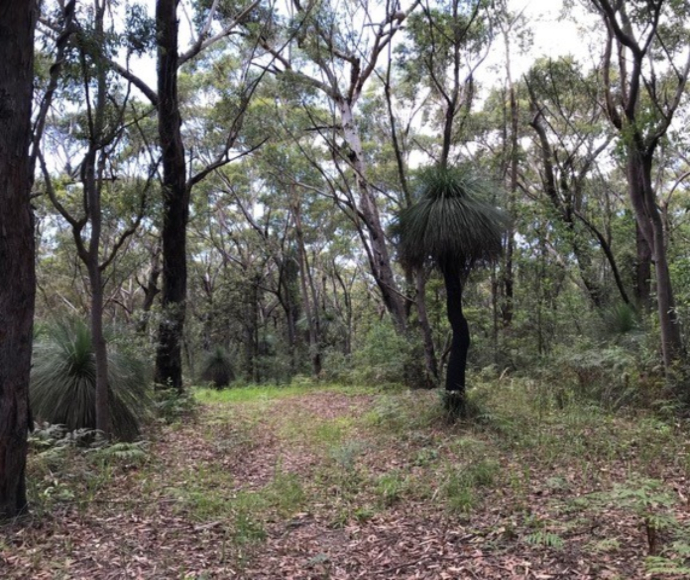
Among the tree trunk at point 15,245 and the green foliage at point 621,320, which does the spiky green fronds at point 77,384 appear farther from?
the green foliage at point 621,320

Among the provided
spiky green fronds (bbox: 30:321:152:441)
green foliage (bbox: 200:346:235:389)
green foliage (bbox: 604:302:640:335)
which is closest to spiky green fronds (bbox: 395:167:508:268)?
spiky green fronds (bbox: 30:321:152:441)

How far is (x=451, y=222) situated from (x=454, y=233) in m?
0.15

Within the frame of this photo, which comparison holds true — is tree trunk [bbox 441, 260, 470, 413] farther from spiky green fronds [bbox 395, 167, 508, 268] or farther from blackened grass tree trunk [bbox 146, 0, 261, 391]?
blackened grass tree trunk [bbox 146, 0, 261, 391]

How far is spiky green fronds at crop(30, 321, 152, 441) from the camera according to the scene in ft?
19.9

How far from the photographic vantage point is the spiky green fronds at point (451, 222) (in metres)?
6.68

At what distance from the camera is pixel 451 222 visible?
6695 millimetres

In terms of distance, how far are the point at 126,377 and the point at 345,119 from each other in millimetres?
8571

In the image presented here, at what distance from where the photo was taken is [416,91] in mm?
16750

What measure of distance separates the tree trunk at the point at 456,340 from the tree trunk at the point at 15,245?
4.86 m

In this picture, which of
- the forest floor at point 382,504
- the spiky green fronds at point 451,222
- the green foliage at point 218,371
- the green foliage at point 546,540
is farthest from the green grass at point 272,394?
the green foliage at point 546,540

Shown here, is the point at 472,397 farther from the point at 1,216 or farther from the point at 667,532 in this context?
the point at 1,216

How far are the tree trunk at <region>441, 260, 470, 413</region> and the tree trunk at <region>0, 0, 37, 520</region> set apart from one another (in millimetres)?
4863

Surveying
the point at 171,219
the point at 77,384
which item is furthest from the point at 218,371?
the point at 77,384

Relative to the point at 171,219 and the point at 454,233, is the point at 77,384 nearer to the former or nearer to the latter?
the point at 171,219
